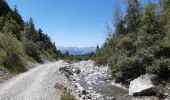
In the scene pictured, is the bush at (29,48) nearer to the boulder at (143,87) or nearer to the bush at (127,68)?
the bush at (127,68)

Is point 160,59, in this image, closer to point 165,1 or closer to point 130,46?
point 130,46

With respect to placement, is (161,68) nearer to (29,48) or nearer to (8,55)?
(8,55)

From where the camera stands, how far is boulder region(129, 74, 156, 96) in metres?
32.0

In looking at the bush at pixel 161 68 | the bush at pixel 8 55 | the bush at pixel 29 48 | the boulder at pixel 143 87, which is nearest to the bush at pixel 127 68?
the bush at pixel 161 68

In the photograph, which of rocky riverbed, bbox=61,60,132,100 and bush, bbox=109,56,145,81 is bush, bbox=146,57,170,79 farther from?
rocky riverbed, bbox=61,60,132,100

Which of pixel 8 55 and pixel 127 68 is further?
pixel 8 55

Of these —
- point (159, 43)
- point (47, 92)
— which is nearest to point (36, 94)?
point (47, 92)

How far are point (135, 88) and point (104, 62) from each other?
4826 centimetres

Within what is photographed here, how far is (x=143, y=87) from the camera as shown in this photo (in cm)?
3259

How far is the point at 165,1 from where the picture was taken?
150ft

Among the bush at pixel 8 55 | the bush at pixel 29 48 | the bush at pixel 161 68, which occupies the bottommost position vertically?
the bush at pixel 161 68

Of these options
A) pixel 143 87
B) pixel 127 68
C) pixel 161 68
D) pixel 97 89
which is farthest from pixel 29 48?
pixel 143 87

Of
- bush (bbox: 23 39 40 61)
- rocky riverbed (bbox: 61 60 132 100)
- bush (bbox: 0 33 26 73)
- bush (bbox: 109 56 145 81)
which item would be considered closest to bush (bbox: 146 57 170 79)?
bush (bbox: 109 56 145 81)

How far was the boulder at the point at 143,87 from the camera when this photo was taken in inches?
1258
